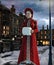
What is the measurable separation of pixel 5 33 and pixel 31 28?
353 millimetres

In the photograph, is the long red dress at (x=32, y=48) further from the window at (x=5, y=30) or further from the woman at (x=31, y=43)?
the window at (x=5, y=30)

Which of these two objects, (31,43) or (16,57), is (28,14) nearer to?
(31,43)

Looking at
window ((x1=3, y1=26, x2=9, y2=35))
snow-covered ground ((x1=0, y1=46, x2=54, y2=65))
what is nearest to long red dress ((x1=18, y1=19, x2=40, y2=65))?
snow-covered ground ((x1=0, y1=46, x2=54, y2=65))

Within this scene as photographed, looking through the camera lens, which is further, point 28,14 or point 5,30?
point 5,30

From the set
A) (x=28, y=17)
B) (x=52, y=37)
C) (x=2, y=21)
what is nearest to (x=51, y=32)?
(x=52, y=37)

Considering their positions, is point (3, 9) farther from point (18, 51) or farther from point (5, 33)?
point (18, 51)

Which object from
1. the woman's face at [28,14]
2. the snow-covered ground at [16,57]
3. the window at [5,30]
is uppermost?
the woman's face at [28,14]

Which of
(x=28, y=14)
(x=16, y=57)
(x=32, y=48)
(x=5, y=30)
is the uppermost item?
(x=28, y=14)

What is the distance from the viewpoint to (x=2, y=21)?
403 cm

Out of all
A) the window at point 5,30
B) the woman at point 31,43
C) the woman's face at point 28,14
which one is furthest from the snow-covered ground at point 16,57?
the woman's face at point 28,14

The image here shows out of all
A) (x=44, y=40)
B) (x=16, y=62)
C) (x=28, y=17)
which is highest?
(x=28, y=17)

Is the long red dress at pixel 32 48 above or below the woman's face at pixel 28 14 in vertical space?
below

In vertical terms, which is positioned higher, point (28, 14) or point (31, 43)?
point (28, 14)

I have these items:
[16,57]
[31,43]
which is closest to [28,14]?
[31,43]
